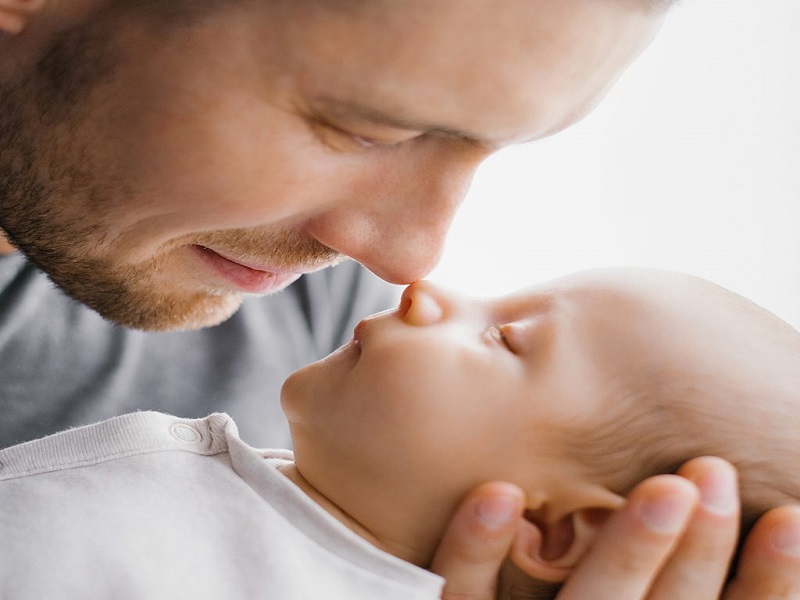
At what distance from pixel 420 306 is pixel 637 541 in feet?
1.35

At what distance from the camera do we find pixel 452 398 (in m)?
1.16

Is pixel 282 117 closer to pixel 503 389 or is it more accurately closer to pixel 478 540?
pixel 503 389

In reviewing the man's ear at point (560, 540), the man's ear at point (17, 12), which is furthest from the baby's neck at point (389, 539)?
the man's ear at point (17, 12)

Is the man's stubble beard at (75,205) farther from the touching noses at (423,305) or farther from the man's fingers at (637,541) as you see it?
the man's fingers at (637,541)

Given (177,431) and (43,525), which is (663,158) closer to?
(177,431)

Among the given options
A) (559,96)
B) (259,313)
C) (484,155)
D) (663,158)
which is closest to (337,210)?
(484,155)

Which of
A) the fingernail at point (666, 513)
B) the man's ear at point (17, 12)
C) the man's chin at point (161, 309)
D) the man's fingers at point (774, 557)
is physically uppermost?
the man's ear at point (17, 12)

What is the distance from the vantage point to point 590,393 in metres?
1.13

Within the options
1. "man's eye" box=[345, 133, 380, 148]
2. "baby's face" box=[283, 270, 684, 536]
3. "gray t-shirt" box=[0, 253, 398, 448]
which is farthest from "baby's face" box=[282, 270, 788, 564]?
"gray t-shirt" box=[0, 253, 398, 448]

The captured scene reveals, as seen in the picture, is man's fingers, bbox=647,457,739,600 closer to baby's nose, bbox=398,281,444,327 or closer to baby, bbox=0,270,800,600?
baby, bbox=0,270,800,600

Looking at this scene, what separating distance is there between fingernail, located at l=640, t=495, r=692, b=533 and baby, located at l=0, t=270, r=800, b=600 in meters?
0.10

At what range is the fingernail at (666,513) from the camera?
0.98 metres

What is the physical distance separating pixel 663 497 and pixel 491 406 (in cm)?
25

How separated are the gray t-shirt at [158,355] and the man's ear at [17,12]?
50 centimetres
